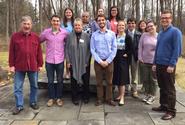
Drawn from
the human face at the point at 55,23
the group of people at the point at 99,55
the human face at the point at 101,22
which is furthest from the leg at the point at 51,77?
the human face at the point at 101,22

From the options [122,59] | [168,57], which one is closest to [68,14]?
[122,59]

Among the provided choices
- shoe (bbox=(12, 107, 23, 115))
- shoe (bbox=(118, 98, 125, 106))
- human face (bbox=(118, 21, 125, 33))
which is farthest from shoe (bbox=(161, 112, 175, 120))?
shoe (bbox=(12, 107, 23, 115))

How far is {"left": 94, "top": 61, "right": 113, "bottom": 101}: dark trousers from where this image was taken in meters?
7.22

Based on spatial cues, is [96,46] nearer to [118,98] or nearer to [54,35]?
[54,35]

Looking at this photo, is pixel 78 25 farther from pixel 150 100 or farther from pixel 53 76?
pixel 150 100

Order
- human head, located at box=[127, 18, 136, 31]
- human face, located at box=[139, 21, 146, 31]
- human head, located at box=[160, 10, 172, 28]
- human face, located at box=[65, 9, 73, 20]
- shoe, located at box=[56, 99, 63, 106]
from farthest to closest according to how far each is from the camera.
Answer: human face, located at box=[139, 21, 146, 31]
human head, located at box=[127, 18, 136, 31]
human face, located at box=[65, 9, 73, 20]
shoe, located at box=[56, 99, 63, 106]
human head, located at box=[160, 10, 172, 28]

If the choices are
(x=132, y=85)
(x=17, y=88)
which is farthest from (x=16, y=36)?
(x=132, y=85)

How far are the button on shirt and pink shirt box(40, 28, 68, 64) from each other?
64 centimetres

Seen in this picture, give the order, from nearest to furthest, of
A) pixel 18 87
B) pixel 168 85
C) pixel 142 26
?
1. pixel 168 85
2. pixel 18 87
3. pixel 142 26

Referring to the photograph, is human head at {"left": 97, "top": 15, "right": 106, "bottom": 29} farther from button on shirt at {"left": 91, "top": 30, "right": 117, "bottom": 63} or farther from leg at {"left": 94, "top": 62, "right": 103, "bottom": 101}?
leg at {"left": 94, "top": 62, "right": 103, "bottom": 101}

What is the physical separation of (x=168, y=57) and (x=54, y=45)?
232 cm

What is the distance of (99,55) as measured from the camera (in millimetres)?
7148

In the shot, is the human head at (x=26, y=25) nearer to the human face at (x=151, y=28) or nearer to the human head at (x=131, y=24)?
the human head at (x=131, y=24)

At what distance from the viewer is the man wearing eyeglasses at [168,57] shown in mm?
6172
